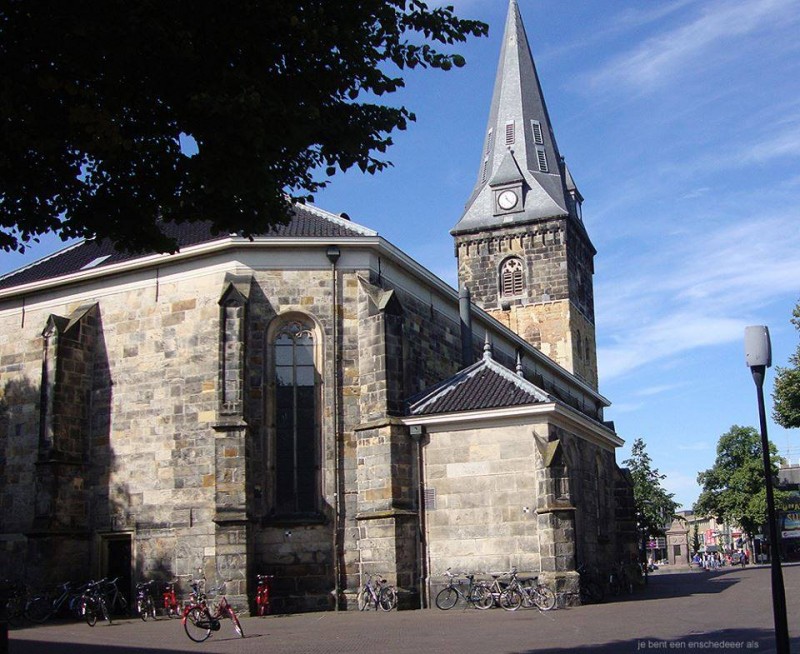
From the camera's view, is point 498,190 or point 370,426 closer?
point 370,426

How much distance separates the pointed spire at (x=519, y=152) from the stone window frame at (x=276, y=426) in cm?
2733

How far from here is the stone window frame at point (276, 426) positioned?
22.3 m

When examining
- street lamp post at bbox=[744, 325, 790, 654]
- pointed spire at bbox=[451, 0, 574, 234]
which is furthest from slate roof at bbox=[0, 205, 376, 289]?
pointed spire at bbox=[451, 0, 574, 234]

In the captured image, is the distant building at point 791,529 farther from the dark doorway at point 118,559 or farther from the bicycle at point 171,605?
the bicycle at point 171,605

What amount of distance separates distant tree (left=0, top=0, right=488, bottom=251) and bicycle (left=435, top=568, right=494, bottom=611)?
13.1 metres

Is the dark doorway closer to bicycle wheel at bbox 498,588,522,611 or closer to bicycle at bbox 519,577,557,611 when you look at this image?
bicycle wheel at bbox 498,588,522,611

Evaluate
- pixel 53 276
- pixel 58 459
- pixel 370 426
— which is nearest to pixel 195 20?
pixel 370 426

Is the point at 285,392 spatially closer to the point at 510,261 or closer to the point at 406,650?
the point at 406,650

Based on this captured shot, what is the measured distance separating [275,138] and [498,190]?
136 feet

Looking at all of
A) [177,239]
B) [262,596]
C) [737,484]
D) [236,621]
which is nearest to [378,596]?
[262,596]

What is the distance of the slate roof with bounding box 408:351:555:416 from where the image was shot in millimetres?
22156

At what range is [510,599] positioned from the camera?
20.6m

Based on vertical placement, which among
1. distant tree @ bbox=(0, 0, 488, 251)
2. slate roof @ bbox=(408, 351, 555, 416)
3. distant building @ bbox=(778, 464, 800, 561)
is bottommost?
distant building @ bbox=(778, 464, 800, 561)

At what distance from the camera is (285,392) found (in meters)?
23.2
